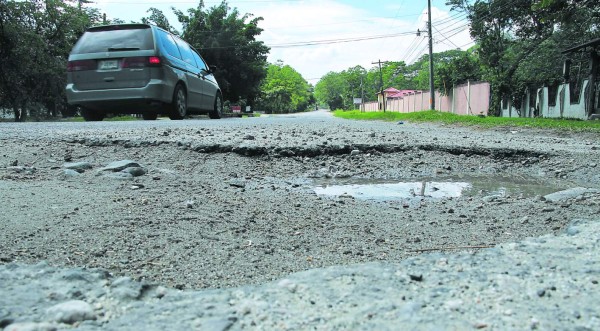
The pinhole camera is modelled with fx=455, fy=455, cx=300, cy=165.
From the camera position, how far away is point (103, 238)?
199cm

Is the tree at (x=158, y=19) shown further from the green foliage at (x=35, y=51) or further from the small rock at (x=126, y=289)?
the small rock at (x=126, y=289)

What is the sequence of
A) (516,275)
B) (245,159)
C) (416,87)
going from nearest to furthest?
(516,275), (245,159), (416,87)

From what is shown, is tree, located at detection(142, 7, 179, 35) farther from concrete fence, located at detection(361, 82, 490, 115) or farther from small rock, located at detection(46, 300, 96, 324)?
small rock, located at detection(46, 300, 96, 324)

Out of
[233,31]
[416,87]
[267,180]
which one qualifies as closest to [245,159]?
[267,180]

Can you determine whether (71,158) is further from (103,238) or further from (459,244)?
(459,244)

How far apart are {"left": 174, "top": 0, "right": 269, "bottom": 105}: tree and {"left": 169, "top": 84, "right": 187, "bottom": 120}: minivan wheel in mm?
23429

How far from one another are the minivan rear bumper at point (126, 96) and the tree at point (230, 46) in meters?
24.1

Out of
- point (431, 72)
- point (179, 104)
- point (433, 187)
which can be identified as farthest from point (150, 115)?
point (431, 72)

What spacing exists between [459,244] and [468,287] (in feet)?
2.37

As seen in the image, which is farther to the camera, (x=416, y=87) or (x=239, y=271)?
(x=416, y=87)

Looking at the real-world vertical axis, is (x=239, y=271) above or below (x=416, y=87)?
below

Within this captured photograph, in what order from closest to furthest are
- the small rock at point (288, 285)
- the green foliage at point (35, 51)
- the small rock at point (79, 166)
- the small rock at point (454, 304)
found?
the small rock at point (454, 304)
the small rock at point (288, 285)
the small rock at point (79, 166)
the green foliage at point (35, 51)

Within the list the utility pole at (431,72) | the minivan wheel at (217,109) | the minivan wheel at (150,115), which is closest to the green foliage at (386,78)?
the utility pole at (431,72)

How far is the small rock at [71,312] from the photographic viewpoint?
1217 mm
